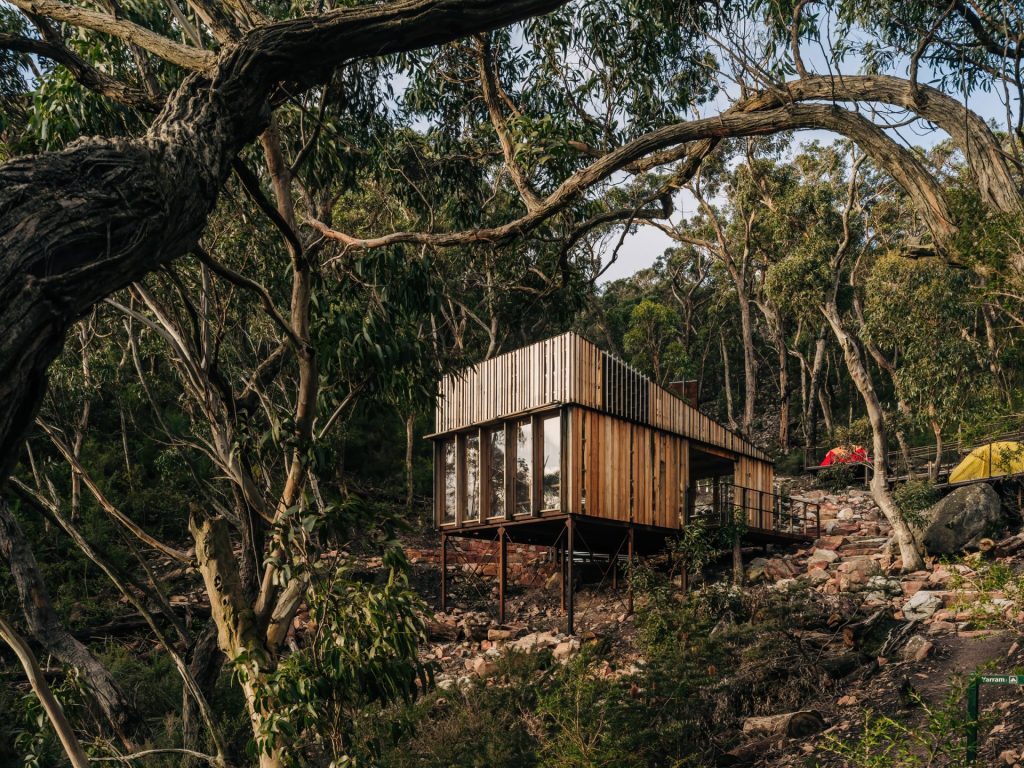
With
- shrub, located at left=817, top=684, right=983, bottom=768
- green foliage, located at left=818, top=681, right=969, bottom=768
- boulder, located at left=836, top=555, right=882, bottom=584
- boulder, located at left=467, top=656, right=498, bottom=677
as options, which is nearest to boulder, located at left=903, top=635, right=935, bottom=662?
green foliage, located at left=818, top=681, right=969, bottom=768

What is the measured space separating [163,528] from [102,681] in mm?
13142

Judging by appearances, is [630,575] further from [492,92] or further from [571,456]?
[492,92]

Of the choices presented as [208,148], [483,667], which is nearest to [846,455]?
[483,667]

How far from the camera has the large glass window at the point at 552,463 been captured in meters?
18.5

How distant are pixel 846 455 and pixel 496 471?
1681cm

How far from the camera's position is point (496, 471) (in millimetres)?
20203

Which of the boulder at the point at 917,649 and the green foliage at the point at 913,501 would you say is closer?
the boulder at the point at 917,649

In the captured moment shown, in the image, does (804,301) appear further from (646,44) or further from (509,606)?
(646,44)

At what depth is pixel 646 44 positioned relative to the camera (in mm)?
12414

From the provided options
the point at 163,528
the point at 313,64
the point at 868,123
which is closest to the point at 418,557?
→ the point at 163,528

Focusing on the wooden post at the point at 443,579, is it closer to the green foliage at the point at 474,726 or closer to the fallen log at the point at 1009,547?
the green foliage at the point at 474,726

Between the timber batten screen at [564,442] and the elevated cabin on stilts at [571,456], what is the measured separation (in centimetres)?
2

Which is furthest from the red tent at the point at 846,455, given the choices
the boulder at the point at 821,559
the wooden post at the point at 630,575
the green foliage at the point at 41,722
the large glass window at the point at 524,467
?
the green foliage at the point at 41,722

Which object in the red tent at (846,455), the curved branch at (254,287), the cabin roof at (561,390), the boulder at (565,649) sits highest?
the cabin roof at (561,390)
